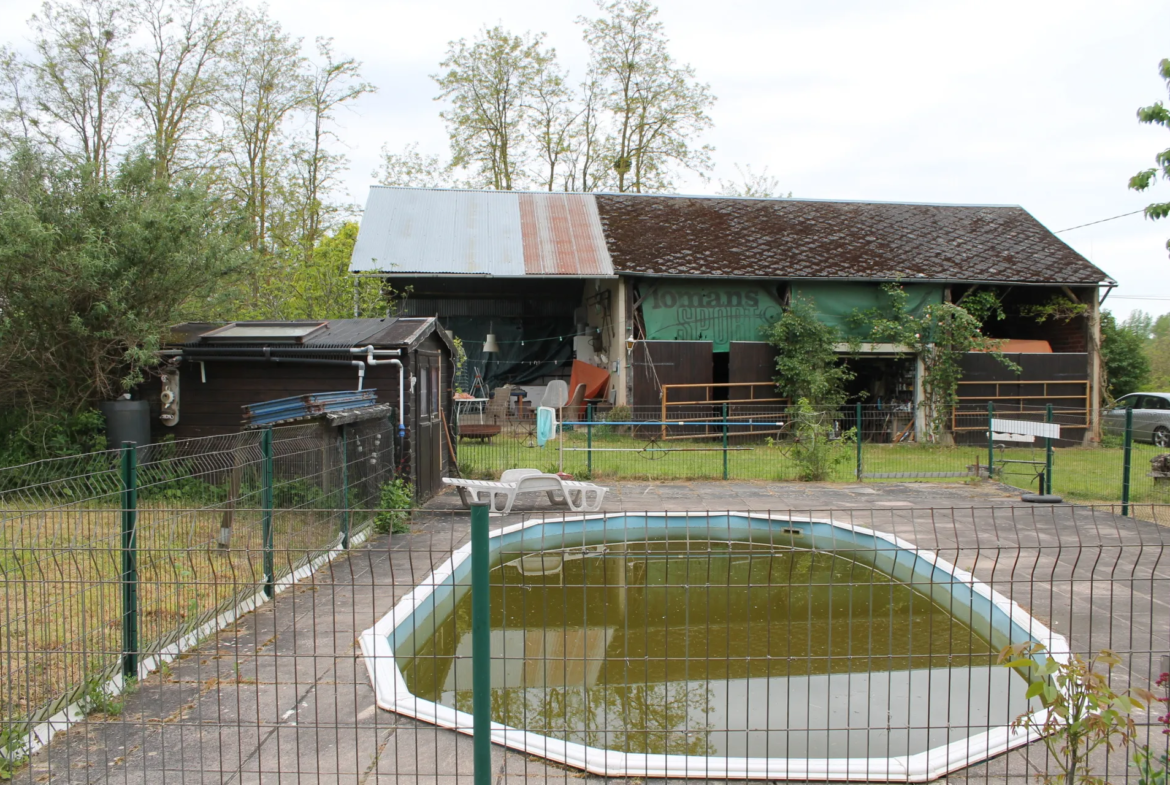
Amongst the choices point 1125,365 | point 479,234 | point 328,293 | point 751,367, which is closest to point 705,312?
point 751,367

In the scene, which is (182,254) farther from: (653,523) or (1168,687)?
(1168,687)

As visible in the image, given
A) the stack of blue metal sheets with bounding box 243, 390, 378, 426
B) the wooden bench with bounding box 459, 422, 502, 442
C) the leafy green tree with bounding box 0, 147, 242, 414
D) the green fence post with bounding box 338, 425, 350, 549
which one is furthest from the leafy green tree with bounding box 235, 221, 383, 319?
the green fence post with bounding box 338, 425, 350, 549

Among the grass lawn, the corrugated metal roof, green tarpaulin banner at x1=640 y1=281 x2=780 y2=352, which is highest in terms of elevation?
the corrugated metal roof

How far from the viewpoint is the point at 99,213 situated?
1041 centimetres

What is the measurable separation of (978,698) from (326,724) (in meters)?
3.74

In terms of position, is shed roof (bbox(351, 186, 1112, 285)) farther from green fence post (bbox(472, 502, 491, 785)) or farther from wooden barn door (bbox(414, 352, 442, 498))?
green fence post (bbox(472, 502, 491, 785))

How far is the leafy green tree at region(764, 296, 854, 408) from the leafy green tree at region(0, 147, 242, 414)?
43.1 ft

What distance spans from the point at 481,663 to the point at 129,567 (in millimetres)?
2757

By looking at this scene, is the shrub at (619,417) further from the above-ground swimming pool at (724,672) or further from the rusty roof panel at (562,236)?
the above-ground swimming pool at (724,672)

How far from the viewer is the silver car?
19.8m

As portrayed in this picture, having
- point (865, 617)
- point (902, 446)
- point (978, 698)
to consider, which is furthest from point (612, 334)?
point (978, 698)

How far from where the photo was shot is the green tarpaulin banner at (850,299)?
20922 millimetres

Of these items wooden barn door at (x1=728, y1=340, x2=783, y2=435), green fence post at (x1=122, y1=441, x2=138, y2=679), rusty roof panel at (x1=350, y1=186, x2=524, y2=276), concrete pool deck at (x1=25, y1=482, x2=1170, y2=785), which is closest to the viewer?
concrete pool deck at (x1=25, y1=482, x2=1170, y2=785)

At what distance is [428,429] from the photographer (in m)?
11.6
